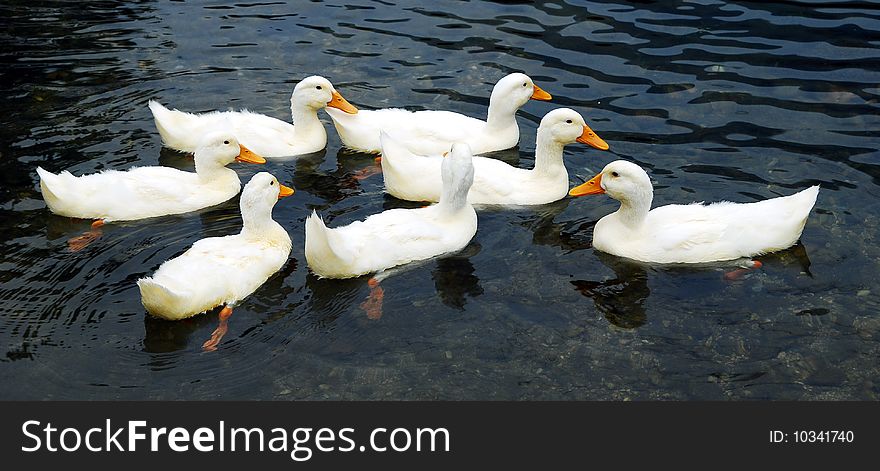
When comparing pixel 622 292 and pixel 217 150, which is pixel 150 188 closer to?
pixel 217 150

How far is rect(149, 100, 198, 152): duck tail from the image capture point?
11453 mm

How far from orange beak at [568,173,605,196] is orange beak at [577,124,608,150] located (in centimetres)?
102

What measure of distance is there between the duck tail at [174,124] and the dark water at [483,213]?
30 centimetres

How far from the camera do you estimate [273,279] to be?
9070 millimetres

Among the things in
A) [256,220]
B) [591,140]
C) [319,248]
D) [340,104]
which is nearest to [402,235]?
[319,248]

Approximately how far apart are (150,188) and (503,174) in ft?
12.2

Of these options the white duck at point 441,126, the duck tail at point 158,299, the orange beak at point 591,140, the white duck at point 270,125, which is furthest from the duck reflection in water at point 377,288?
the white duck at point 270,125

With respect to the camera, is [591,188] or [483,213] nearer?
[591,188]

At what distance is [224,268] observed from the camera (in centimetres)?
859

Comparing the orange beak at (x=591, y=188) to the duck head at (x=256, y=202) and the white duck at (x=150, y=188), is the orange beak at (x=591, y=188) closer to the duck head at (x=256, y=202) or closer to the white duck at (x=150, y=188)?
the duck head at (x=256, y=202)

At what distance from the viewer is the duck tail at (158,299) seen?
7.88 m

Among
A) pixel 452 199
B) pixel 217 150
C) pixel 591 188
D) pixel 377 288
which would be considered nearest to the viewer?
pixel 377 288

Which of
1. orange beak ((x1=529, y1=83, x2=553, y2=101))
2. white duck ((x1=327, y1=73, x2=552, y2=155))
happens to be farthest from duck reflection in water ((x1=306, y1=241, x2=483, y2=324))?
orange beak ((x1=529, y1=83, x2=553, y2=101))

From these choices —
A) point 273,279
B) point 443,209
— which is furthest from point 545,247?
point 273,279
